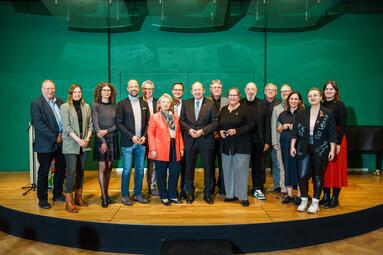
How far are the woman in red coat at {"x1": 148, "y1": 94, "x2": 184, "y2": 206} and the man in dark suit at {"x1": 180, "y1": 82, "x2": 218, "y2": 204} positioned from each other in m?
0.11

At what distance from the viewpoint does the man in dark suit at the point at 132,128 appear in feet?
13.3

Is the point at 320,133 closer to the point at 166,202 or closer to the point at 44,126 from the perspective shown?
the point at 166,202

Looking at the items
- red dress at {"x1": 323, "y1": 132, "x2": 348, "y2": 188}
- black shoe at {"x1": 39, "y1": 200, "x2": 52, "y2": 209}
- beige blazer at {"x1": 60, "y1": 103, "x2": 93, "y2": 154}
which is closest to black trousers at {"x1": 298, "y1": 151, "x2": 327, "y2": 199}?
red dress at {"x1": 323, "y1": 132, "x2": 348, "y2": 188}

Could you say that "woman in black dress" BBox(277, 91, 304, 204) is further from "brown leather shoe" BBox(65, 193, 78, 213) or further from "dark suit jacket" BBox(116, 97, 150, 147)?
"brown leather shoe" BBox(65, 193, 78, 213)

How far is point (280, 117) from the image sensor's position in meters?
4.37

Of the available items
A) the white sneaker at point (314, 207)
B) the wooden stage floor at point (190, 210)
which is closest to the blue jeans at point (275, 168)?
the wooden stage floor at point (190, 210)

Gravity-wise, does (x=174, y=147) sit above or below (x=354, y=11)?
below

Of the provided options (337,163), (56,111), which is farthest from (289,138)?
(56,111)

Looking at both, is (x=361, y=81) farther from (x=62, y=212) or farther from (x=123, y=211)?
(x=62, y=212)

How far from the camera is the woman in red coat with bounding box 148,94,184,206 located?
4023 mm

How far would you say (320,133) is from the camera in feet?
12.3

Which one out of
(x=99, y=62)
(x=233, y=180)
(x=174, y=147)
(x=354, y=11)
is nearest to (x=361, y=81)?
(x=354, y=11)

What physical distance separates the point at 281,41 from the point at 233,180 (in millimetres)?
3466

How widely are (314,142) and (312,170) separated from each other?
0.32m
